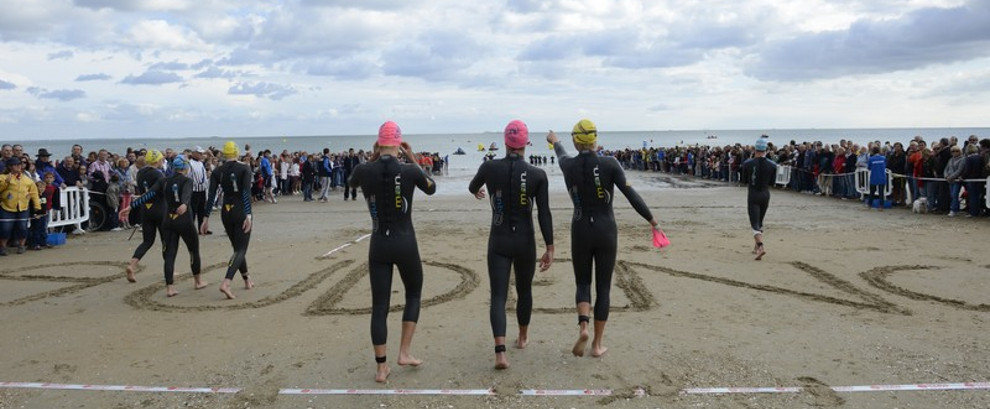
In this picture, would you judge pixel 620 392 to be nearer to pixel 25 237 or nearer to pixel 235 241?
pixel 235 241

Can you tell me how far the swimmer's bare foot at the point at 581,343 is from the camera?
5.48m

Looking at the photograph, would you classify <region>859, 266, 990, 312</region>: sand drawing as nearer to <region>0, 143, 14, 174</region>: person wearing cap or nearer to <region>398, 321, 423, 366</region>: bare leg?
<region>398, 321, 423, 366</region>: bare leg

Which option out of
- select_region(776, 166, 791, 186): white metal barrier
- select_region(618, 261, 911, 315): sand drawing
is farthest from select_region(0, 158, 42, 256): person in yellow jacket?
select_region(776, 166, 791, 186): white metal barrier

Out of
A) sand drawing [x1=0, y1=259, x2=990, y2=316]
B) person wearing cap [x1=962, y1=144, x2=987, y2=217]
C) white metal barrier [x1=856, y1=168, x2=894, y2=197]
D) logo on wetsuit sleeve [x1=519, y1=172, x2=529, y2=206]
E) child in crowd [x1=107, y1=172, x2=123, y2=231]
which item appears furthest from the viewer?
white metal barrier [x1=856, y1=168, x2=894, y2=197]

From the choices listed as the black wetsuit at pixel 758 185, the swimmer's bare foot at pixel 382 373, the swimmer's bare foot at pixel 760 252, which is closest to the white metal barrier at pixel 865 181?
the black wetsuit at pixel 758 185

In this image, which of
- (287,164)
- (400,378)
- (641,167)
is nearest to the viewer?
(400,378)

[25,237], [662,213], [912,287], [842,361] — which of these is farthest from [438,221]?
[842,361]

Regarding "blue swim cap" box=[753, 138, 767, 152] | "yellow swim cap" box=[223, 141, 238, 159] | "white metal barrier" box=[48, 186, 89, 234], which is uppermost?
"blue swim cap" box=[753, 138, 767, 152]

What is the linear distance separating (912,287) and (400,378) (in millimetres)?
6698

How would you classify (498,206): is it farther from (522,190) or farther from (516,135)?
(516,135)

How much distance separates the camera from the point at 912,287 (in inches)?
328

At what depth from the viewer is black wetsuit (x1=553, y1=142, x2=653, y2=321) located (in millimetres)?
5578

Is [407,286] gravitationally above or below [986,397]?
above

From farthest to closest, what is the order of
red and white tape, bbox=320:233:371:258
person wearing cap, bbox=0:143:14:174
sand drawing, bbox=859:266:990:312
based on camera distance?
person wearing cap, bbox=0:143:14:174 → red and white tape, bbox=320:233:371:258 → sand drawing, bbox=859:266:990:312
